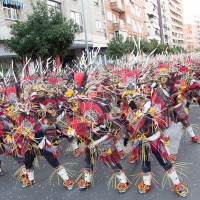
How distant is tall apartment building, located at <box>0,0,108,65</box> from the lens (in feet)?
44.6

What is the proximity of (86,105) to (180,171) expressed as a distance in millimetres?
1854

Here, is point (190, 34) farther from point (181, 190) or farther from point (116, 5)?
point (181, 190)

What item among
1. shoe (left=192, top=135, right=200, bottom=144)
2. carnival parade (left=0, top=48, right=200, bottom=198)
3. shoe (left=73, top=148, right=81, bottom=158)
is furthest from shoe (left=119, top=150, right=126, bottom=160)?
shoe (left=192, top=135, right=200, bottom=144)

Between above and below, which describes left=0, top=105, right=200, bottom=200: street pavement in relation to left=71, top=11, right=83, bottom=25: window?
below

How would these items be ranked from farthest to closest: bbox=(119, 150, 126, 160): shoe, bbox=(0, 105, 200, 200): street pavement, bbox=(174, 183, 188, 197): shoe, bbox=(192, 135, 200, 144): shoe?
1. bbox=(192, 135, 200, 144): shoe
2. bbox=(119, 150, 126, 160): shoe
3. bbox=(0, 105, 200, 200): street pavement
4. bbox=(174, 183, 188, 197): shoe

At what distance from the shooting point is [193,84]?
5.78m

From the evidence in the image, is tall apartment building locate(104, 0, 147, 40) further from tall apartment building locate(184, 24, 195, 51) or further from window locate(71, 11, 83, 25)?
tall apartment building locate(184, 24, 195, 51)

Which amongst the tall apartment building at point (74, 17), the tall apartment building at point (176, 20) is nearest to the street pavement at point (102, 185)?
the tall apartment building at point (74, 17)

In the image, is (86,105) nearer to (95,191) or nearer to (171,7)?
(95,191)

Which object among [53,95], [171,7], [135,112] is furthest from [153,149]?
[171,7]

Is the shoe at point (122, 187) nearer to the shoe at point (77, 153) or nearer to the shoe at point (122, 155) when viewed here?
the shoe at point (122, 155)

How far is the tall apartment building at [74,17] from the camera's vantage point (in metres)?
13.6

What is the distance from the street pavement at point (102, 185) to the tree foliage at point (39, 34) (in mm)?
7365

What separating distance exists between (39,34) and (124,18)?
20.4m
